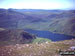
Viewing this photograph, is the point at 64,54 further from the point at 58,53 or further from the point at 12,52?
the point at 12,52

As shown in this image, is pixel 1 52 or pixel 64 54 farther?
pixel 1 52

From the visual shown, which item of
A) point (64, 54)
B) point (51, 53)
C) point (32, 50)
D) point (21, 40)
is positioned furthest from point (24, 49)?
point (21, 40)

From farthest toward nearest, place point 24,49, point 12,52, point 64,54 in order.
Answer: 1. point 24,49
2. point 12,52
3. point 64,54

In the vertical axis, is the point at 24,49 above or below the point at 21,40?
above

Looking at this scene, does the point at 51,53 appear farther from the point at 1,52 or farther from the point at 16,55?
the point at 1,52

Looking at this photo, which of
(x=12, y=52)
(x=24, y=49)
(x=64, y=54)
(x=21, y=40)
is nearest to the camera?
(x=64, y=54)

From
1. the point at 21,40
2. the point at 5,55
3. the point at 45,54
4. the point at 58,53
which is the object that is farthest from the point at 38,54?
the point at 21,40

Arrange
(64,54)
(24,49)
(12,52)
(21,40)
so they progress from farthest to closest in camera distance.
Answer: (21,40) → (24,49) → (12,52) → (64,54)

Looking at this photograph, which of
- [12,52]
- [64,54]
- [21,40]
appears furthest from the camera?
[21,40]

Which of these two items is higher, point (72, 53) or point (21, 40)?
point (72, 53)
